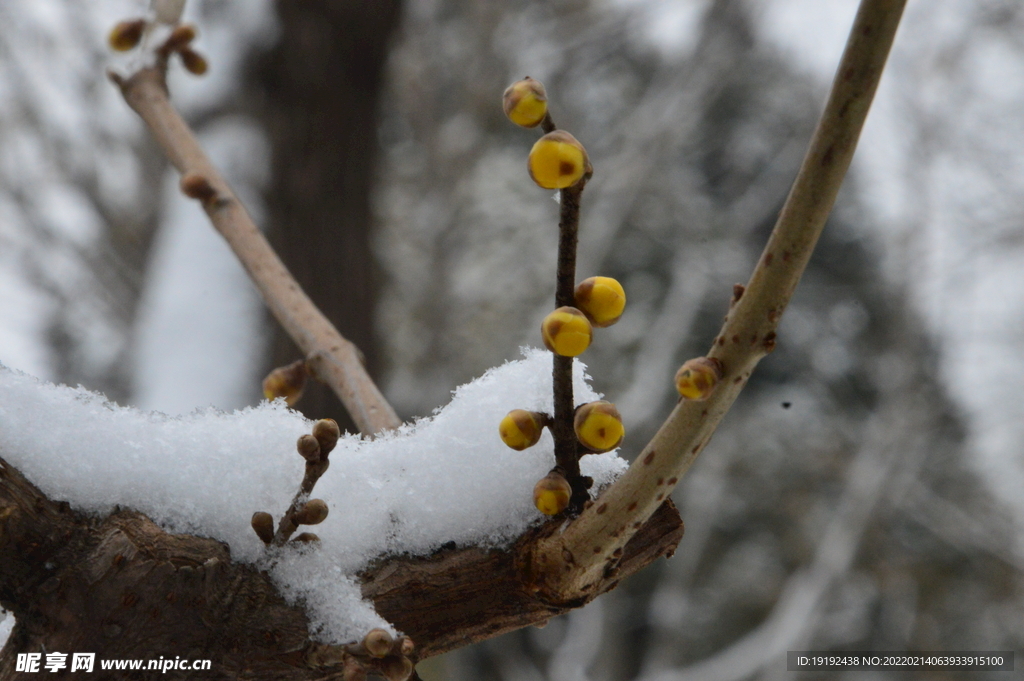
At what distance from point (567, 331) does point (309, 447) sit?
0.45ft

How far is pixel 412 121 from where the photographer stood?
12.9ft

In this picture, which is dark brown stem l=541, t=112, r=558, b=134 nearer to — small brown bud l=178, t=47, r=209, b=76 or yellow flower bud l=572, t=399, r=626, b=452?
yellow flower bud l=572, t=399, r=626, b=452

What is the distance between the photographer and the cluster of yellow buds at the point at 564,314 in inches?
11.9

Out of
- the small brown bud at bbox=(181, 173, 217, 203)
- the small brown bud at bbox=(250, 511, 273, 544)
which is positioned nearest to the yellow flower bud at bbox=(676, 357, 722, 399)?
the small brown bud at bbox=(250, 511, 273, 544)

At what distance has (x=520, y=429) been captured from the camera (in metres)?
0.38

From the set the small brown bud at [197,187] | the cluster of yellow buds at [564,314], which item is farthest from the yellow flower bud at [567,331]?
the small brown bud at [197,187]

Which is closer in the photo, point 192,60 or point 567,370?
point 567,370

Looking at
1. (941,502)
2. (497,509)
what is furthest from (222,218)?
(941,502)

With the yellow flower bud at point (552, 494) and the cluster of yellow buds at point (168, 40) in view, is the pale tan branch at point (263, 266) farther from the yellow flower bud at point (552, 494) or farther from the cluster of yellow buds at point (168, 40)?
the yellow flower bud at point (552, 494)

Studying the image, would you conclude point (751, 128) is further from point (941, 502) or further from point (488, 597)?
point (488, 597)

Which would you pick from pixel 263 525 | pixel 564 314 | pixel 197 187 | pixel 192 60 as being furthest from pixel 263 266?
pixel 564 314

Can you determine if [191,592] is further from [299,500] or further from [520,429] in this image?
[520,429]

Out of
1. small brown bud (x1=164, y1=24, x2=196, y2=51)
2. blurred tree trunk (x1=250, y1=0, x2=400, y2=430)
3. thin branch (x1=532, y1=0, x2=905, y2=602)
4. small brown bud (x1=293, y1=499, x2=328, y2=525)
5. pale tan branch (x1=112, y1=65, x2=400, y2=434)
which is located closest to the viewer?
thin branch (x1=532, y1=0, x2=905, y2=602)

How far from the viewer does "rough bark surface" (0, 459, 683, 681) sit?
388 millimetres
